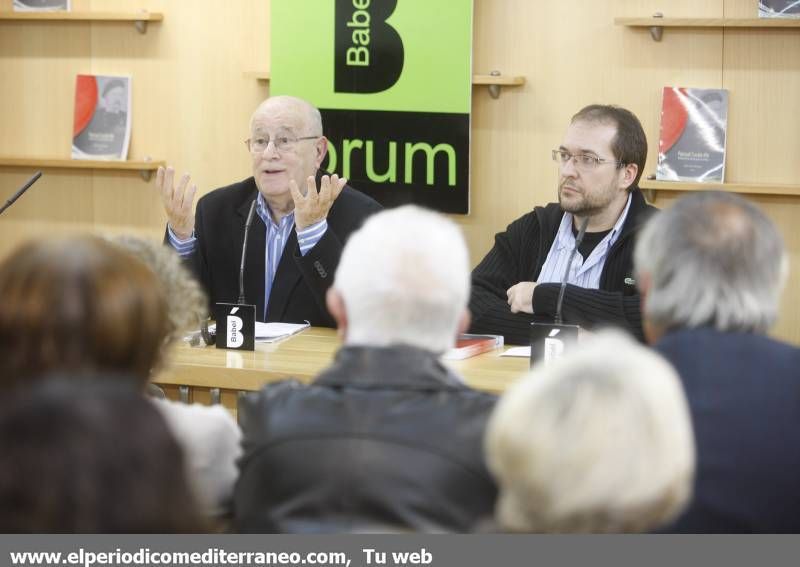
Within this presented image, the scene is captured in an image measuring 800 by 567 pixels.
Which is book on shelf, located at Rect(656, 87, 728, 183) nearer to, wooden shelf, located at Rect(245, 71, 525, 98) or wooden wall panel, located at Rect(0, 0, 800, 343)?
wooden wall panel, located at Rect(0, 0, 800, 343)

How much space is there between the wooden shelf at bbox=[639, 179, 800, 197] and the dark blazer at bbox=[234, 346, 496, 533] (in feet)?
10.3

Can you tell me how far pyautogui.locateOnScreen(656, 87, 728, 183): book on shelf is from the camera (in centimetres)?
477

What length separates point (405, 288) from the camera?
1.86 meters

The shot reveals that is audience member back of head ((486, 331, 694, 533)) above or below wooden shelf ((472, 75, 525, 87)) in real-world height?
below

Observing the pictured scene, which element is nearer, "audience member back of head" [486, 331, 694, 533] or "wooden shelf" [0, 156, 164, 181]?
"audience member back of head" [486, 331, 694, 533]

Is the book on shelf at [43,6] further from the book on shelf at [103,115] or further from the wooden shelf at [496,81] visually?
the wooden shelf at [496,81]

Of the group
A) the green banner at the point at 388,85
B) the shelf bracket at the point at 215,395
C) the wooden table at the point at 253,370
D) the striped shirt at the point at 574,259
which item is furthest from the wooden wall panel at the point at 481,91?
the shelf bracket at the point at 215,395

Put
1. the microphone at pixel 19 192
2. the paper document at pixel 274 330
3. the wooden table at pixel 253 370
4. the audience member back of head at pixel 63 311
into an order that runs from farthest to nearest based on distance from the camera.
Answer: the microphone at pixel 19 192 < the paper document at pixel 274 330 < the wooden table at pixel 253 370 < the audience member back of head at pixel 63 311

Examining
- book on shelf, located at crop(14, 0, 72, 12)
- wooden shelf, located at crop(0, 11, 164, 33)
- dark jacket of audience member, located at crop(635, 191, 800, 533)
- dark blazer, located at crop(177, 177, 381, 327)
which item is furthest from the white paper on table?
book on shelf, located at crop(14, 0, 72, 12)

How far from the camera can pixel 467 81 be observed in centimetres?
496

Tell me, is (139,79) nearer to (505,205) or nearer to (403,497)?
(505,205)

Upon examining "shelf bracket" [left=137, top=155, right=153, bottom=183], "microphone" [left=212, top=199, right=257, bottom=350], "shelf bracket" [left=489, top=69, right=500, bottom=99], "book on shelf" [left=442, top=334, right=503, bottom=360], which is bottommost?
"book on shelf" [left=442, top=334, right=503, bottom=360]

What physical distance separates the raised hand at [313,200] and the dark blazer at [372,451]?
212 cm

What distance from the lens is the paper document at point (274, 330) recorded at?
3.65 metres
